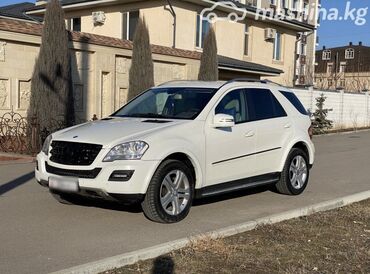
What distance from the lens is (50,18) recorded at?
13.7 meters

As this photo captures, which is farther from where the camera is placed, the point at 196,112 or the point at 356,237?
the point at 196,112

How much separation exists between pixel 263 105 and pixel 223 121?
4.69 feet

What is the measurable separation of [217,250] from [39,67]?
31.5 feet

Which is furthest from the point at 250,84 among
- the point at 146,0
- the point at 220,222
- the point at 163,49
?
the point at 146,0

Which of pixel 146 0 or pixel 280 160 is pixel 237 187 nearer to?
pixel 280 160

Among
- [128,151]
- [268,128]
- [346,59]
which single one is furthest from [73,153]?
[346,59]

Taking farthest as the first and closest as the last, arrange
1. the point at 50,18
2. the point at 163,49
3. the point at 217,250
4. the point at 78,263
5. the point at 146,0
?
the point at 146,0 → the point at 163,49 → the point at 50,18 → the point at 217,250 → the point at 78,263

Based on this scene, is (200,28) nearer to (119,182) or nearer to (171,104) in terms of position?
(171,104)

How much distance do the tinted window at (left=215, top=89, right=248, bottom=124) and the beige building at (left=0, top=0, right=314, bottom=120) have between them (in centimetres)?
874

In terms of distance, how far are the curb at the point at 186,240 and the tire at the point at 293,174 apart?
0.87 meters

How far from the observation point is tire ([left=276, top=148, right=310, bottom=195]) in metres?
8.66

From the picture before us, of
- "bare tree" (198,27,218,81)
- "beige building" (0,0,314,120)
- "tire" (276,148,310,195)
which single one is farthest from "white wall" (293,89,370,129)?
"tire" (276,148,310,195)

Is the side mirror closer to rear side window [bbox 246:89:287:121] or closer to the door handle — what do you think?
the door handle

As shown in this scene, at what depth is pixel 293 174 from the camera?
8.85m
